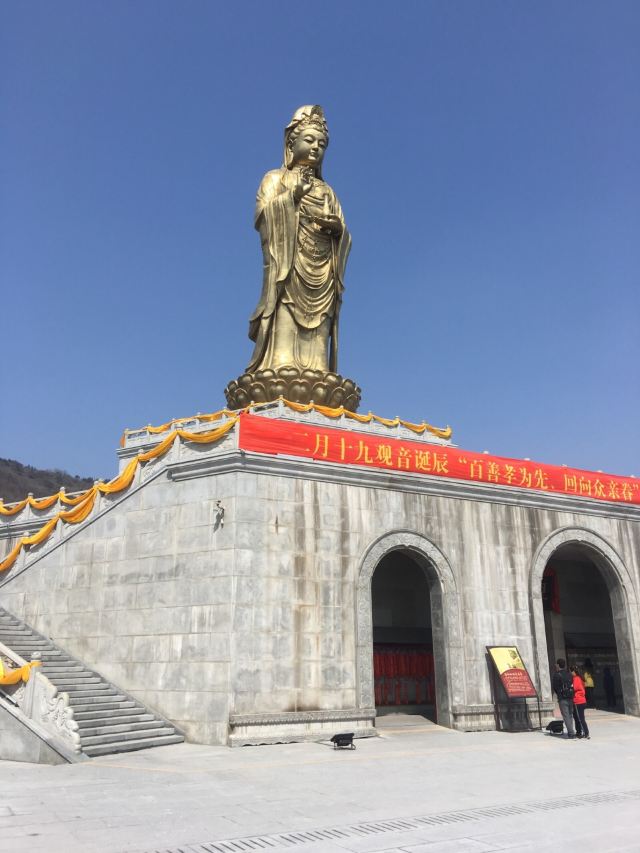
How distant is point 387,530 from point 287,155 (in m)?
17.8

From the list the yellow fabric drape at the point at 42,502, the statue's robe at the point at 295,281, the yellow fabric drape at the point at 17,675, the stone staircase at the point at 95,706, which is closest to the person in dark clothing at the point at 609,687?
the statue's robe at the point at 295,281

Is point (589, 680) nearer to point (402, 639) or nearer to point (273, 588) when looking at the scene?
point (402, 639)

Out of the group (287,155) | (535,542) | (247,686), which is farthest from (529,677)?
(287,155)

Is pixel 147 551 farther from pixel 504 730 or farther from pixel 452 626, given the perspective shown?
pixel 504 730

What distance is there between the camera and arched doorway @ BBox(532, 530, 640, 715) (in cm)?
2012

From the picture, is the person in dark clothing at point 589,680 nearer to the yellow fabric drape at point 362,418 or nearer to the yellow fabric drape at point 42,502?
the yellow fabric drape at point 362,418

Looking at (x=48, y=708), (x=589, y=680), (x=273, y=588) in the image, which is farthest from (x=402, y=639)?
(x=48, y=708)

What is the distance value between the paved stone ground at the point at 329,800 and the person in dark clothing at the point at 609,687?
9683 mm

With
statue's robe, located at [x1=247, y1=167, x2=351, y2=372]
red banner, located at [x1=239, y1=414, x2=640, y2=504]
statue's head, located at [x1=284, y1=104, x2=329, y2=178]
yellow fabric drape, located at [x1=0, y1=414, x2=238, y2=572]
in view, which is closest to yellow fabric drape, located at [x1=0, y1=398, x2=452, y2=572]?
yellow fabric drape, located at [x1=0, y1=414, x2=238, y2=572]

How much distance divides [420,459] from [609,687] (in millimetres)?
11535

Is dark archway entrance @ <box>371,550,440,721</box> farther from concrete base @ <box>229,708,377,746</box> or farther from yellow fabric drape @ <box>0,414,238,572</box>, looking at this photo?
yellow fabric drape @ <box>0,414,238,572</box>

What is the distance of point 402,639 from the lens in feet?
68.4

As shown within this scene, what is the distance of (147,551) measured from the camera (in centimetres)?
1641

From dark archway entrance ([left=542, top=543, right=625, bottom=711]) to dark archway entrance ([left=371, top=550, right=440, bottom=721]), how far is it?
4.69 m
